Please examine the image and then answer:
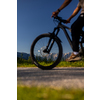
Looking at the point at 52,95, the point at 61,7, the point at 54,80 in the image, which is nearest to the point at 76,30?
the point at 61,7

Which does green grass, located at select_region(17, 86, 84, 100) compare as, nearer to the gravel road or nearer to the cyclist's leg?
the gravel road

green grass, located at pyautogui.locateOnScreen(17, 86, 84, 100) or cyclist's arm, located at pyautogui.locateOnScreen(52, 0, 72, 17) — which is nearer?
green grass, located at pyautogui.locateOnScreen(17, 86, 84, 100)

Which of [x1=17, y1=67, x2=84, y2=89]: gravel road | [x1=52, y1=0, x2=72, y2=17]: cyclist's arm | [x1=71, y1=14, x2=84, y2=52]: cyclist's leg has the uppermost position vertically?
[x1=52, y1=0, x2=72, y2=17]: cyclist's arm

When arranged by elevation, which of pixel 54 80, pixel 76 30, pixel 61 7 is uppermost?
pixel 61 7

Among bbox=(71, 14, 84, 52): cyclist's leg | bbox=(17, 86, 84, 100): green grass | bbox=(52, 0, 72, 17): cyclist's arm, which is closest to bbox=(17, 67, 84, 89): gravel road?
bbox=(17, 86, 84, 100): green grass

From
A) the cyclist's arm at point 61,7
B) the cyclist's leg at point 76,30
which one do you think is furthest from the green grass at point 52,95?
the cyclist's arm at point 61,7

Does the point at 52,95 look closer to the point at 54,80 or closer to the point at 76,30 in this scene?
the point at 54,80

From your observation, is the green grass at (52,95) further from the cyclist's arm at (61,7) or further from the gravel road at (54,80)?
the cyclist's arm at (61,7)

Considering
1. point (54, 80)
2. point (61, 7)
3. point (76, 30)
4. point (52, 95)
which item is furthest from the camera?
point (61, 7)
